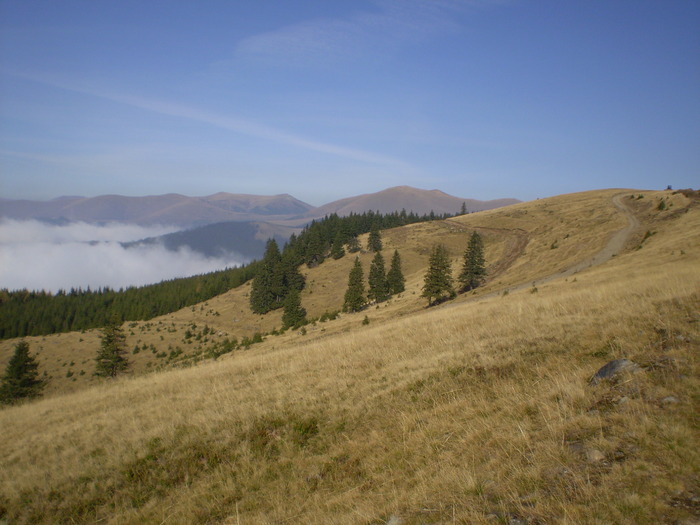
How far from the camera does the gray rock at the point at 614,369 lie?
6.18m

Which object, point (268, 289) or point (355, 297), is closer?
point (355, 297)

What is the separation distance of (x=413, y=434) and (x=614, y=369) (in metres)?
4.02

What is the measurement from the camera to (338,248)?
354 ft

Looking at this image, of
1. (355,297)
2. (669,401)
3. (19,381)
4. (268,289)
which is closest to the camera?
(669,401)

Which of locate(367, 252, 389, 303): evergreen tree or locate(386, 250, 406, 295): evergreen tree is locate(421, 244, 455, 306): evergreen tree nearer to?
locate(367, 252, 389, 303): evergreen tree

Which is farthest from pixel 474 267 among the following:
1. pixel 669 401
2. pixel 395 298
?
pixel 669 401

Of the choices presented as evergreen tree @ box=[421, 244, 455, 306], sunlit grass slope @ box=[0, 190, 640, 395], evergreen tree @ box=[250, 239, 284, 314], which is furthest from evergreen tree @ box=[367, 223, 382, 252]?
evergreen tree @ box=[421, 244, 455, 306]

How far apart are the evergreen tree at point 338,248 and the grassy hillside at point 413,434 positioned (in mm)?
93449

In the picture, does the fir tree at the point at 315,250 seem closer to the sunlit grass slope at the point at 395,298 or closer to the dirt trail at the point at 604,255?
the sunlit grass slope at the point at 395,298

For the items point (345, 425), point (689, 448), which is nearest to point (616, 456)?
point (689, 448)

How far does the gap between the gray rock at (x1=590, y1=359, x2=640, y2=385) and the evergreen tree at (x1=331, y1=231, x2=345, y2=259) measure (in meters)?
101

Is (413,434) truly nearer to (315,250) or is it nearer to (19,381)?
(19,381)

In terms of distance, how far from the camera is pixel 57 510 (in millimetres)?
6492

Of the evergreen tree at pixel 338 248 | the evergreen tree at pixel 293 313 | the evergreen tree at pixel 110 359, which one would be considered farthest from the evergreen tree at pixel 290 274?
the evergreen tree at pixel 110 359
